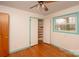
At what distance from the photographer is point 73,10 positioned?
2207 mm

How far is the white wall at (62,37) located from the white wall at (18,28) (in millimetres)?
362

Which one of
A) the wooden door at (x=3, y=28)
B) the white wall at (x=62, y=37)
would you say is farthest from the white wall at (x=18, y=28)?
the white wall at (x=62, y=37)

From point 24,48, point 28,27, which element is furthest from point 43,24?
point 24,48

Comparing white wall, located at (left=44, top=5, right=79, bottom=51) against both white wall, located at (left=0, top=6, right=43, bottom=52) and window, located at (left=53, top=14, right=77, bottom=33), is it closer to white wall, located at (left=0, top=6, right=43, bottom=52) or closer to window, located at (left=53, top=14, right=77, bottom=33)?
window, located at (left=53, top=14, right=77, bottom=33)

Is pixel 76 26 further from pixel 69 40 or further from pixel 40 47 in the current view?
pixel 40 47

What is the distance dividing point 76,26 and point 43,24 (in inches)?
34.6

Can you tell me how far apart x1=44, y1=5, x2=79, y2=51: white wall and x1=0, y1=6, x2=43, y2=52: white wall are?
0.36 metres

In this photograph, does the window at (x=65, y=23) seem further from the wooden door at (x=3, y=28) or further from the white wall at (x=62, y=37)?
the wooden door at (x=3, y=28)

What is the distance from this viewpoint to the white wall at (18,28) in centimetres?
210

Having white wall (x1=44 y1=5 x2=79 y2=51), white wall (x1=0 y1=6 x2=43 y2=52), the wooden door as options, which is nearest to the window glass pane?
white wall (x1=44 y1=5 x2=79 y2=51)

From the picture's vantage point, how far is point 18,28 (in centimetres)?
220

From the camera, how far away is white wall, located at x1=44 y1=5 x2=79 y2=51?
2160mm

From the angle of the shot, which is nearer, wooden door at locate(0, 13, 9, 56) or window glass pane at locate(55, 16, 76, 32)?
wooden door at locate(0, 13, 9, 56)

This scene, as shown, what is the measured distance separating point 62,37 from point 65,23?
443 mm
